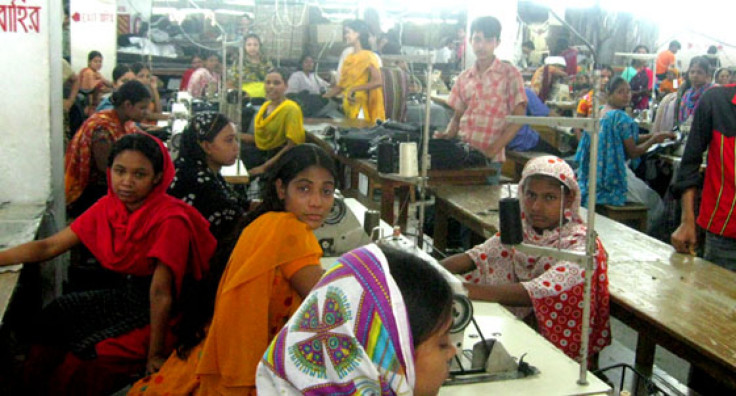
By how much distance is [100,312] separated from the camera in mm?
2447

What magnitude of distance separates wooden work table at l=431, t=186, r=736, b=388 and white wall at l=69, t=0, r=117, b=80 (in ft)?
22.9

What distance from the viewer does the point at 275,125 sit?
211 inches

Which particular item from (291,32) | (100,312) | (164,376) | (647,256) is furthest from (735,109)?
(291,32)

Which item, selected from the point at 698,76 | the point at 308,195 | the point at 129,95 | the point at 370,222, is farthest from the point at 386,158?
the point at 698,76

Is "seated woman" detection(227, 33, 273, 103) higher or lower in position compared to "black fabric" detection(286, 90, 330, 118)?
higher

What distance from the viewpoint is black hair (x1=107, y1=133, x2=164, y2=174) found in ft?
8.30

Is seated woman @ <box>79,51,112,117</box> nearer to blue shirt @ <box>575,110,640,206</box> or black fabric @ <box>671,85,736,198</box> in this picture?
blue shirt @ <box>575,110,640,206</box>

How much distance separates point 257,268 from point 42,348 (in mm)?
1025

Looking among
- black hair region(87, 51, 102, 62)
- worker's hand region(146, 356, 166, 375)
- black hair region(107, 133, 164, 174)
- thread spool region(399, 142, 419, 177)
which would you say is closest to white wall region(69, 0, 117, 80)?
black hair region(87, 51, 102, 62)

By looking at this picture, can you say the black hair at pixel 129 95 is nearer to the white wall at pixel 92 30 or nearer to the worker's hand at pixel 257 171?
the worker's hand at pixel 257 171

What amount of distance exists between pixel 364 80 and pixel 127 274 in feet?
15.3

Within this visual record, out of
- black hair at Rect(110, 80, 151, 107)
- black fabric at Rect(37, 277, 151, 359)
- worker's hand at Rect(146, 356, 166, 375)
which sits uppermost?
black hair at Rect(110, 80, 151, 107)

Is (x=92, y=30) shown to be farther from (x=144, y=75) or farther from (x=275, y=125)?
(x=275, y=125)

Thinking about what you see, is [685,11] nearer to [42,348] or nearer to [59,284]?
[59,284]
